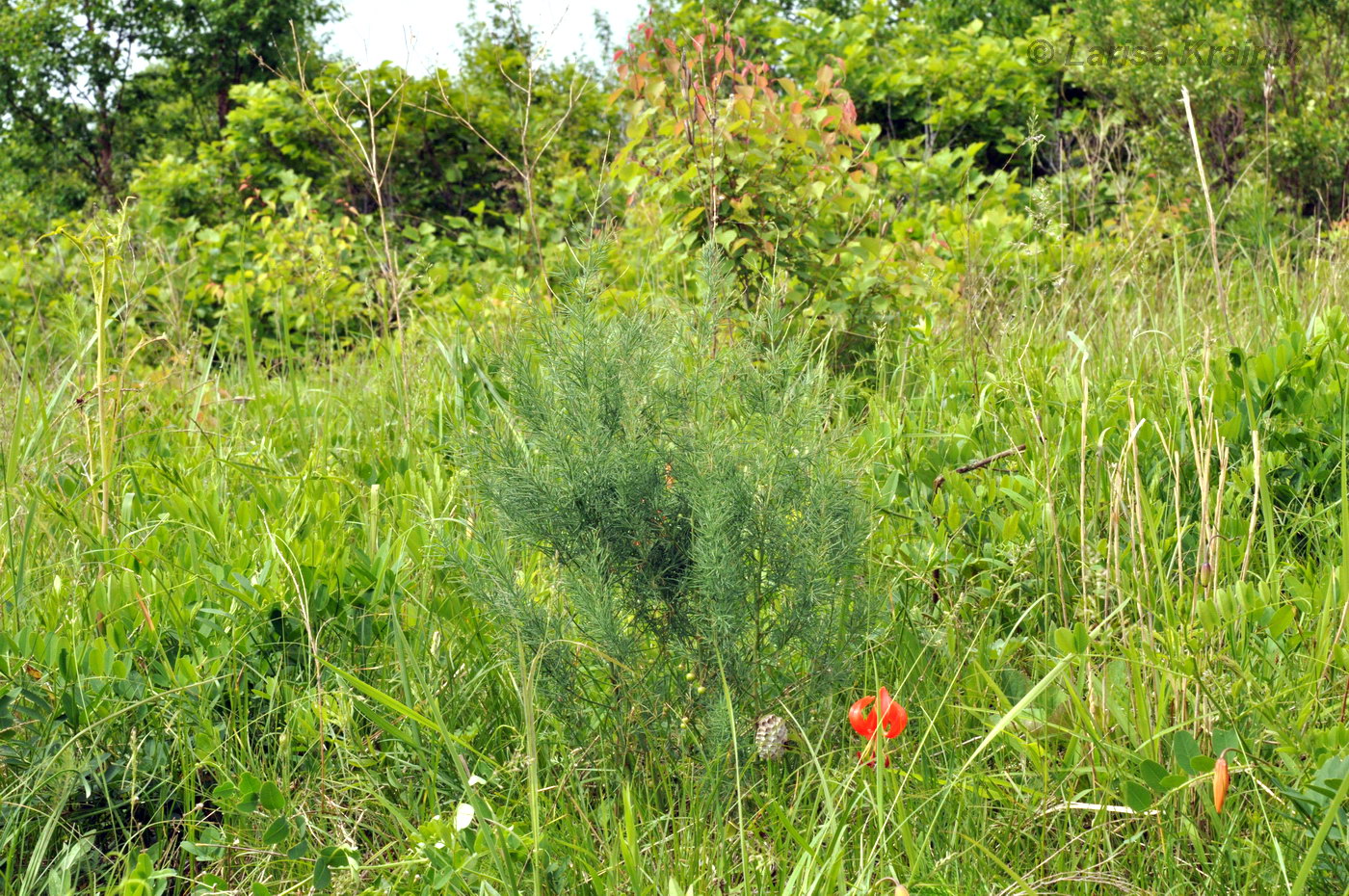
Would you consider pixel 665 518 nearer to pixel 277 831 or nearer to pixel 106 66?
pixel 277 831

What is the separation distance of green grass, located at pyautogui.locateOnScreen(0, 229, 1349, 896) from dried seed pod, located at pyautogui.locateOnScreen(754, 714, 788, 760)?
51mm

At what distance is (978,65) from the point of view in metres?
9.12

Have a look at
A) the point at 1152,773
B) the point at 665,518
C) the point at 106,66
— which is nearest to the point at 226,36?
the point at 106,66

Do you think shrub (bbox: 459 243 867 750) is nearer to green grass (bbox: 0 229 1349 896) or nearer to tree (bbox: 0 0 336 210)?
green grass (bbox: 0 229 1349 896)

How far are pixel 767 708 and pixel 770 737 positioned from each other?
0.13 m

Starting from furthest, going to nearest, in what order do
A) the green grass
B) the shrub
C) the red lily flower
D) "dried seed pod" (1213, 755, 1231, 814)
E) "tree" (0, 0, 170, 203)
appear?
"tree" (0, 0, 170, 203), the shrub, the green grass, the red lily flower, "dried seed pod" (1213, 755, 1231, 814)

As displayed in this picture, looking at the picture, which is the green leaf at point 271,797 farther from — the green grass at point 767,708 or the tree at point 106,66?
the tree at point 106,66

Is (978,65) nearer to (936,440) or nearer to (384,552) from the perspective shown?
(936,440)

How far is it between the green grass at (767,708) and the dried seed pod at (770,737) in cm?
5

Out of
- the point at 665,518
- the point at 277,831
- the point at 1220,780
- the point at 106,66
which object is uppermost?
the point at 106,66

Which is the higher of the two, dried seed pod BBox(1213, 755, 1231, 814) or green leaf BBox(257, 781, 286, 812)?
dried seed pod BBox(1213, 755, 1231, 814)

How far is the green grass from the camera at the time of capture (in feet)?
5.12

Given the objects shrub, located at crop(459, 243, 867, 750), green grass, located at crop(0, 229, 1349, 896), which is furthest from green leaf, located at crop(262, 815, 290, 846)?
shrub, located at crop(459, 243, 867, 750)

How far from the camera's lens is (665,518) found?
1778 mm
